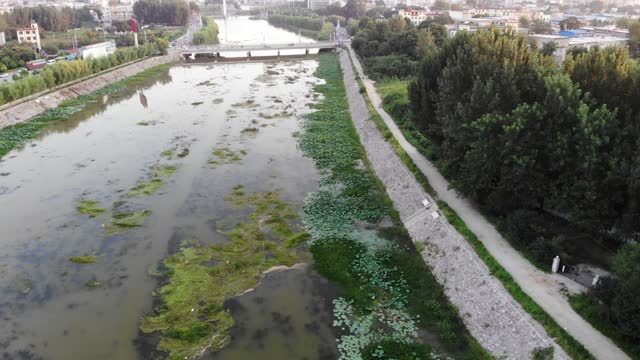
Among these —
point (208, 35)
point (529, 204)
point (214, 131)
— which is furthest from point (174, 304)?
point (208, 35)


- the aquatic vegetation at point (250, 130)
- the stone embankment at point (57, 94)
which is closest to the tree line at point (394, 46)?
the aquatic vegetation at point (250, 130)

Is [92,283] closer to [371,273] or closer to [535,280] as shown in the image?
[371,273]

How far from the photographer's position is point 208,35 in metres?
109

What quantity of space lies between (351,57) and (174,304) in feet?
222

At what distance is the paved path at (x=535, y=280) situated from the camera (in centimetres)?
1474

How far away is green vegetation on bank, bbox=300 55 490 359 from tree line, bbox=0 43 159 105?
103 feet

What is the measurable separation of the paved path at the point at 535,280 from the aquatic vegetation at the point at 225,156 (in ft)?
46.1

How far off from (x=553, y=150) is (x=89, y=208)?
22952 millimetres

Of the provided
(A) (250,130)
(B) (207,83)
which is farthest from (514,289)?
(B) (207,83)

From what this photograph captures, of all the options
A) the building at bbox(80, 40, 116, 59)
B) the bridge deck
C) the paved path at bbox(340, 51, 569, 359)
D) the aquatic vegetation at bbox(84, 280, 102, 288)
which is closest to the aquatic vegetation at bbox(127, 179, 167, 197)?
the aquatic vegetation at bbox(84, 280, 102, 288)

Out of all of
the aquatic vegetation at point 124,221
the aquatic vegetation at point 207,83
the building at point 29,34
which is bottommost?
the aquatic vegetation at point 124,221

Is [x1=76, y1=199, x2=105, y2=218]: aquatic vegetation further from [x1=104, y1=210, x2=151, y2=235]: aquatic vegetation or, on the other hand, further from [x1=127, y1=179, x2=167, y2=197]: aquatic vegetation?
[x1=127, y1=179, x2=167, y2=197]: aquatic vegetation

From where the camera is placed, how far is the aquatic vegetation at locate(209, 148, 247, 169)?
34656 millimetres

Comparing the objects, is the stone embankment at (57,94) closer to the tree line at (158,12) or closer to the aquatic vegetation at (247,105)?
the aquatic vegetation at (247,105)
